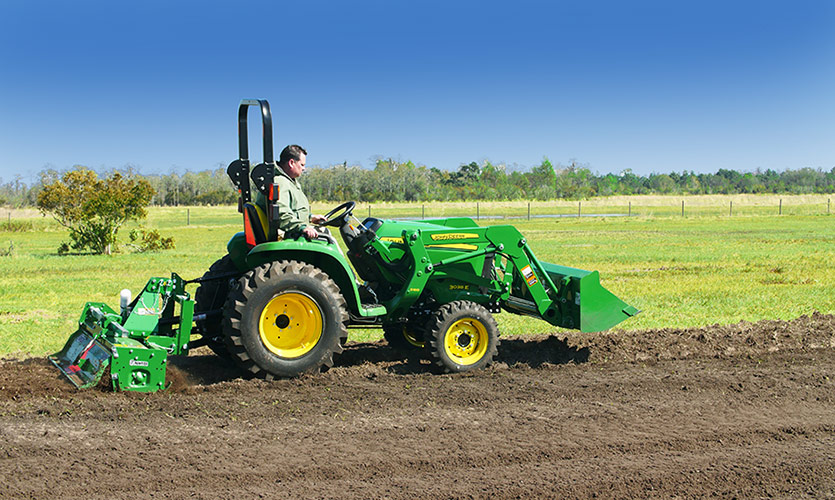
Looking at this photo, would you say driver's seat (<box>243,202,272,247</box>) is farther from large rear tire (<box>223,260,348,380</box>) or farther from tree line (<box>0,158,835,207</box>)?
tree line (<box>0,158,835,207</box>)

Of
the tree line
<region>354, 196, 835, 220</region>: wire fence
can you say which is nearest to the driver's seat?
<region>354, 196, 835, 220</region>: wire fence

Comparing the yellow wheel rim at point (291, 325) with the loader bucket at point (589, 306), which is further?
the loader bucket at point (589, 306)

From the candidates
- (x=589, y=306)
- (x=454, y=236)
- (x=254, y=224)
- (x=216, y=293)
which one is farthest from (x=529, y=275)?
(x=216, y=293)

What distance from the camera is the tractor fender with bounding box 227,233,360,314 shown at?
6758 mm

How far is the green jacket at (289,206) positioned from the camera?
6715mm

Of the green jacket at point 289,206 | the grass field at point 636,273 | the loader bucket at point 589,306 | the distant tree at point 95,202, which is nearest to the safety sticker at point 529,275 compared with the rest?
the loader bucket at point 589,306

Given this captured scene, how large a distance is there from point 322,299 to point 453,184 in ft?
294

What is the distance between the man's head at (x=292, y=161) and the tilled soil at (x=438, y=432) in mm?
1948

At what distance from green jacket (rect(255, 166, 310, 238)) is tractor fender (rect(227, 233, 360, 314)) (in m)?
0.13

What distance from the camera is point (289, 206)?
6.79 m

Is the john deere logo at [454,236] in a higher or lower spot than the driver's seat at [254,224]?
lower

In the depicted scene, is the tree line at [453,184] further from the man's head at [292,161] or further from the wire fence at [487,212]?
the man's head at [292,161]

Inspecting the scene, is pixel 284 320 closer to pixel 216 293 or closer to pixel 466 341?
pixel 216 293

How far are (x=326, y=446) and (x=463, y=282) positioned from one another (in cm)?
294
